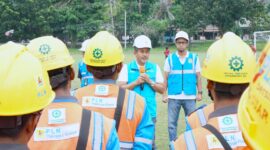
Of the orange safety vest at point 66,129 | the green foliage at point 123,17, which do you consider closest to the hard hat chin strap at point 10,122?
the orange safety vest at point 66,129

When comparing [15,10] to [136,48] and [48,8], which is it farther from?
[136,48]

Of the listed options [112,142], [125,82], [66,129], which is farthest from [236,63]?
[125,82]

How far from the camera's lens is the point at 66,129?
2844 millimetres

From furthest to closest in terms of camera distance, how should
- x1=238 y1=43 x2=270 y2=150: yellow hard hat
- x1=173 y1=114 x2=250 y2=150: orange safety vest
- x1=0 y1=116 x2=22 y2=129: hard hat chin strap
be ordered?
x1=173 y1=114 x2=250 y2=150: orange safety vest, x1=0 y1=116 x2=22 y2=129: hard hat chin strap, x1=238 y1=43 x2=270 y2=150: yellow hard hat

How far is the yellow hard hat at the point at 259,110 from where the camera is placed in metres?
1.22

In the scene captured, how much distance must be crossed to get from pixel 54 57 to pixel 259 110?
210 cm

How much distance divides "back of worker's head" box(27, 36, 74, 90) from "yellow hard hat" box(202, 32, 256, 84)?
37.1 inches

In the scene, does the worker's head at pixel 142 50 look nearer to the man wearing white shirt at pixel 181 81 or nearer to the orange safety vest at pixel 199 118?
the man wearing white shirt at pixel 181 81

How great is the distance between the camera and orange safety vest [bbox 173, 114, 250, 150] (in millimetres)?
2648

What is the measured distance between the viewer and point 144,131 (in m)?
3.80

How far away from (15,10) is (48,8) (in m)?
4.44

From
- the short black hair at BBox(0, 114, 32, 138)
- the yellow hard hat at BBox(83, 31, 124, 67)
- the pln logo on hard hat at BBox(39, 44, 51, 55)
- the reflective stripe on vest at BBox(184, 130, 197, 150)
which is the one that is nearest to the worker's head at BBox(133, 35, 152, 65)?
the yellow hard hat at BBox(83, 31, 124, 67)

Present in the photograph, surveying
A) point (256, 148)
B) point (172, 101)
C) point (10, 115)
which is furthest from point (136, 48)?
point (256, 148)

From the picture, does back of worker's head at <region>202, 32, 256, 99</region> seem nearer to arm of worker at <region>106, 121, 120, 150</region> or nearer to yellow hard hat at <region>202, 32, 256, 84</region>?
yellow hard hat at <region>202, 32, 256, 84</region>
